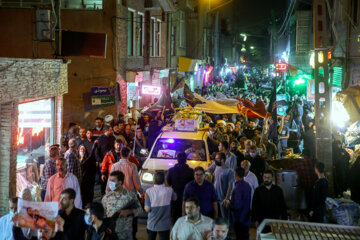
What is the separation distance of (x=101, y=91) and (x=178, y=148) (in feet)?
26.7

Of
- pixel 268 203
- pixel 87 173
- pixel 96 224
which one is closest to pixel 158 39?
pixel 87 173

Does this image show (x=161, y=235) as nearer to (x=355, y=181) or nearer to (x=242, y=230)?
(x=242, y=230)

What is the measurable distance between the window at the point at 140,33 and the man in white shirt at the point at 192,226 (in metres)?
17.9

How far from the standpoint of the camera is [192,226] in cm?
582

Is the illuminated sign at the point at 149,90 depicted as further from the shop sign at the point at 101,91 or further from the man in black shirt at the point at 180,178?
the man in black shirt at the point at 180,178

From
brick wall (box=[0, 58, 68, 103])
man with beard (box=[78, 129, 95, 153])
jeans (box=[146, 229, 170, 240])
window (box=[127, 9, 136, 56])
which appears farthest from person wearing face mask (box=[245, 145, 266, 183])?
window (box=[127, 9, 136, 56])

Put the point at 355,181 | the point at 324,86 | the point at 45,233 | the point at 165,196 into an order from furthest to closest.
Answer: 1. the point at 324,86
2. the point at 355,181
3. the point at 165,196
4. the point at 45,233

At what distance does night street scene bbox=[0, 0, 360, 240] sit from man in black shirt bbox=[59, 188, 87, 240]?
14 mm

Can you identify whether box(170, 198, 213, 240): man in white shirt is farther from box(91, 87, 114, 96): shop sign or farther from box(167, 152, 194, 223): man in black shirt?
box(91, 87, 114, 96): shop sign

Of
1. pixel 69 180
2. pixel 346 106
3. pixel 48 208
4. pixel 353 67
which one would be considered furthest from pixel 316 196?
pixel 353 67

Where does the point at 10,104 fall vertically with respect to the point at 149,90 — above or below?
below

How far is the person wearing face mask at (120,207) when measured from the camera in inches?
269

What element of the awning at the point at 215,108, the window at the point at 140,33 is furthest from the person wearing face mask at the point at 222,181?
the window at the point at 140,33

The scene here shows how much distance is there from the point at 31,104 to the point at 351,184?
822 cm
